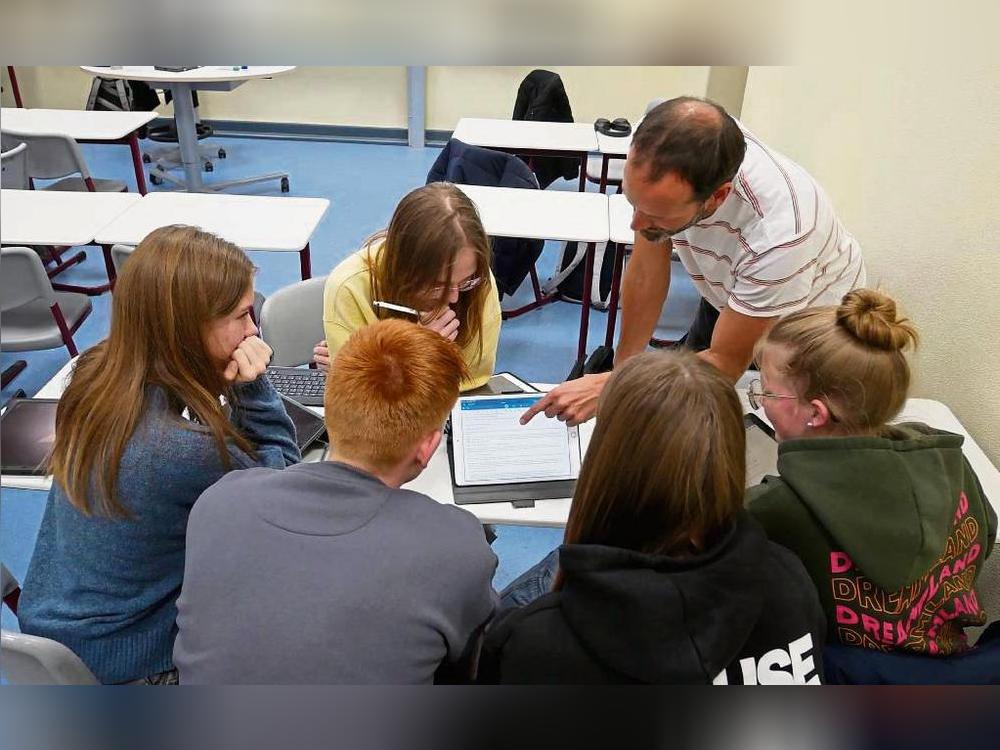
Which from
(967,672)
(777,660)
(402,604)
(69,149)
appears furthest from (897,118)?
(69,149)

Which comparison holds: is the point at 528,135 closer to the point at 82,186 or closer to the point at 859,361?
the point at 82,186

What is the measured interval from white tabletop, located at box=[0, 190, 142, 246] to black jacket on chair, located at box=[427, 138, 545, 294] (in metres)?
A: 1.38

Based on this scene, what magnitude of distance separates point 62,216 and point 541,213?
1874 mm

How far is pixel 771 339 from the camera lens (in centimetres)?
134

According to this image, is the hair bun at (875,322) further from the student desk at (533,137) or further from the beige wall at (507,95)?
the beige wall at (507,95)

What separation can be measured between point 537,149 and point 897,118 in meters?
2.13

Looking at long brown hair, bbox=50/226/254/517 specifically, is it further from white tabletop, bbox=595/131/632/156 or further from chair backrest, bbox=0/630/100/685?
white tabletop, bbox=595/131/632/156

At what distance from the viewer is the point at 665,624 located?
2.76 feet

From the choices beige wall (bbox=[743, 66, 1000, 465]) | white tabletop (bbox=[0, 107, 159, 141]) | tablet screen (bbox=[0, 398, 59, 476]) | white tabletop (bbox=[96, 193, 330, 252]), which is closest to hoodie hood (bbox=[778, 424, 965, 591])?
beige wall (bbox=[743, 66, 1000, 465])

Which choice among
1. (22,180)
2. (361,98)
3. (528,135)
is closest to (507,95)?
(361,98)

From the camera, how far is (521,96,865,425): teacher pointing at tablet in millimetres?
1551

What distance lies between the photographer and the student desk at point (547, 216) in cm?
282

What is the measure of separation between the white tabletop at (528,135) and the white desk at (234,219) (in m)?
1.23
